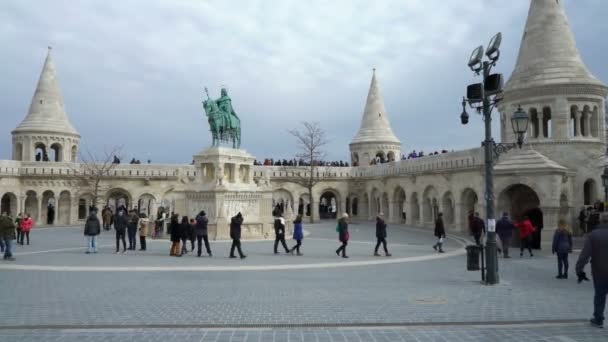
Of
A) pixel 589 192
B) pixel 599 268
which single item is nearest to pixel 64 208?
pixel 589 192

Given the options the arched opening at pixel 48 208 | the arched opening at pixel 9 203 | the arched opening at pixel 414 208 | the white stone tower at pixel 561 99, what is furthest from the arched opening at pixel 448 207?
the arched opening at pixel 9 203

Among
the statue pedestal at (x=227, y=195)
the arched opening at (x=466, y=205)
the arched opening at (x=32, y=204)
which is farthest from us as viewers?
the arched opening at (x=32, y=204)

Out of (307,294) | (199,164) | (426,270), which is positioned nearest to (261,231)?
(199,164)

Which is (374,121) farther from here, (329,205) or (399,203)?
(329,205)

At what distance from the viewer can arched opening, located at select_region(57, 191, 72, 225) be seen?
126 feet

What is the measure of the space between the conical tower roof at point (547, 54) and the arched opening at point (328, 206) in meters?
22.2

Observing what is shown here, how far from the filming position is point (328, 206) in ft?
177

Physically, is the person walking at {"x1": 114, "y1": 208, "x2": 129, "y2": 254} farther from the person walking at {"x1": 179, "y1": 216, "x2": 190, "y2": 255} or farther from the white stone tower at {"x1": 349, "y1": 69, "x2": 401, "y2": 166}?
the white stone tower at {"x1": 349, "y1": 69, "x2": 401, "y2": 166}

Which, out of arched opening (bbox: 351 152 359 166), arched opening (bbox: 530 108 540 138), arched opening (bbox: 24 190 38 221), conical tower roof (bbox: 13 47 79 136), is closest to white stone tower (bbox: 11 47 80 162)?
conical tower roof (bbox: 13 47 79 136)

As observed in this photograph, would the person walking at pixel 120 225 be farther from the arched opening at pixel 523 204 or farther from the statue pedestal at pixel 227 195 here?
the arched opening at pixel 523 204

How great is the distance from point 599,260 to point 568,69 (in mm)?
18737

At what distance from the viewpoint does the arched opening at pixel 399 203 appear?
118ft

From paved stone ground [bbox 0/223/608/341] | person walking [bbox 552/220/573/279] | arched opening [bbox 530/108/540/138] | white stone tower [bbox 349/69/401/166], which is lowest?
paved stone ground [bbox 0/223/608/341]

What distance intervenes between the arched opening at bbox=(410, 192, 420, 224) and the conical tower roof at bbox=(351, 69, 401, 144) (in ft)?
40.4
